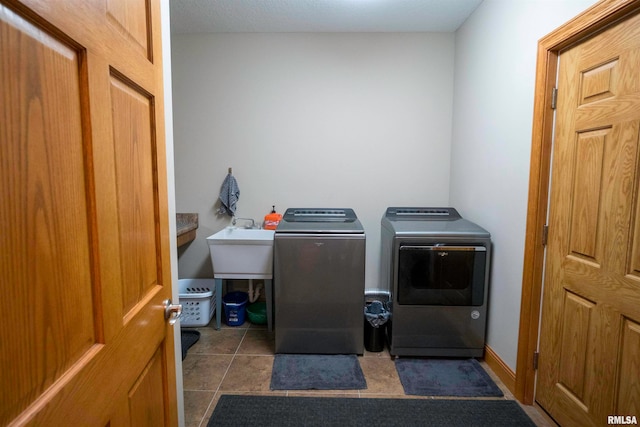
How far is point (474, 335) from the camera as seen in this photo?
217cm

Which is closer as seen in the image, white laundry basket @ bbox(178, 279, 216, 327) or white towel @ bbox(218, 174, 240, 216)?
white laundry basket @ bbox(178, 279, 216, 327)

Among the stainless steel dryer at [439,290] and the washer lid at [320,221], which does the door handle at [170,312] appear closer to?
the washer lid at [320,221]

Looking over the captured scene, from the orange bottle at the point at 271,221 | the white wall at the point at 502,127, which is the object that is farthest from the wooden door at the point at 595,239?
the orange bottle at the point at 271,221

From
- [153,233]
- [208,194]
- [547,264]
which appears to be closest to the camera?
[153,233]

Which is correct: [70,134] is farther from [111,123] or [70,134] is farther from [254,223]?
[254,223]

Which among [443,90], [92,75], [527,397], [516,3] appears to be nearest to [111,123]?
[92,75]

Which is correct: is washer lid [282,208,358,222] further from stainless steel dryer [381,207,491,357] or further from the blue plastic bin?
the blue plastic bin

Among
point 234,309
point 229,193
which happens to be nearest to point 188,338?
point 234,309

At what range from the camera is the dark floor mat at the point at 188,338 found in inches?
92.2

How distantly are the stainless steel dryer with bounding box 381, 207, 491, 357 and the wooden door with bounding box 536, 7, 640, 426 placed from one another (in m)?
0.47

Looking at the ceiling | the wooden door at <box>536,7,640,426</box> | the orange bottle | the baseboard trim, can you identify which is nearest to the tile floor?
the baseboard trim

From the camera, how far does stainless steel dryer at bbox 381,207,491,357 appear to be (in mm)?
2102

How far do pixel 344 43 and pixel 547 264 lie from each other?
229 cm

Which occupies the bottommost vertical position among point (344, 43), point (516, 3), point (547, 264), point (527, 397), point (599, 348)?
point (527, 397)
